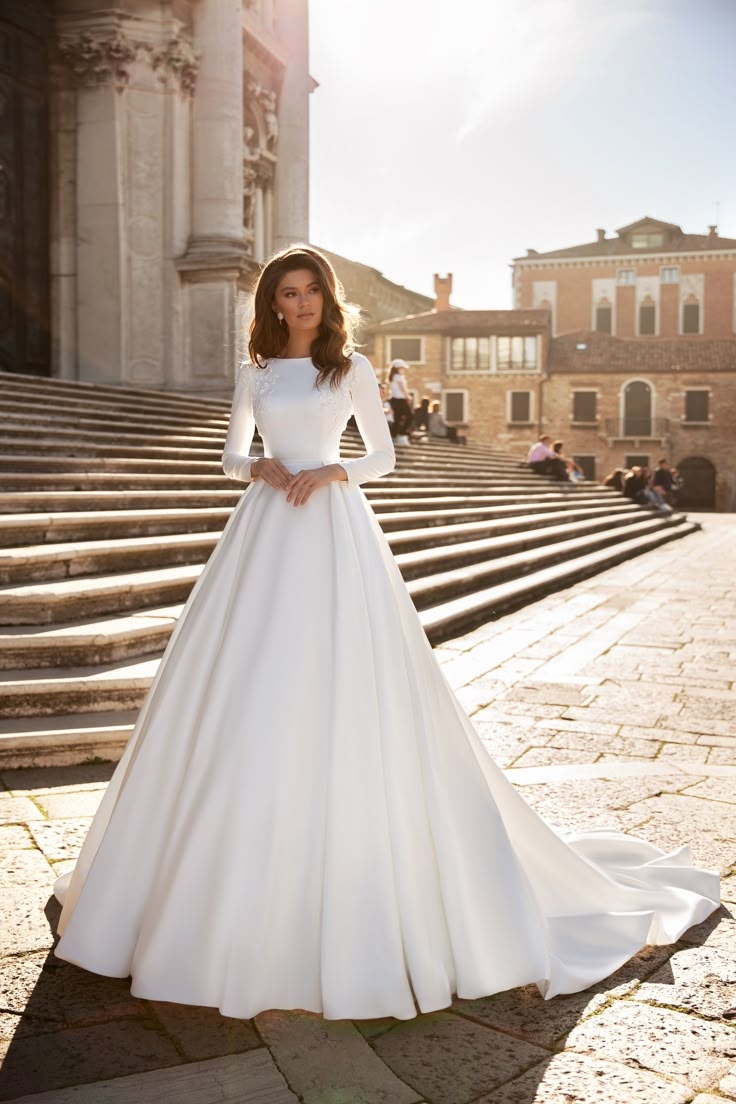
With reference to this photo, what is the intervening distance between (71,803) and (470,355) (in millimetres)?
40713

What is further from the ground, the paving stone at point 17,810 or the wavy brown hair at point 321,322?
the wavy brown hair at point 321,322

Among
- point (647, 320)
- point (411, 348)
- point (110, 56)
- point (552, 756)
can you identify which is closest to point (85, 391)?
point (110, 56)

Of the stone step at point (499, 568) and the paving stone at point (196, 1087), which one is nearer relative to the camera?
the paving stone at point (196, 1087)

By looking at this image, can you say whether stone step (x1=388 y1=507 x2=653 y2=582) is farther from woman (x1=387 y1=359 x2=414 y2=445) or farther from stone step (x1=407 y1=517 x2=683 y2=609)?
woman (x1=387 y1=359 x2=414 y2=445)

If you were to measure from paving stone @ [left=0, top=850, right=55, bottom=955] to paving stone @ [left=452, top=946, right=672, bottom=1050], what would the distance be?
1.06 metres

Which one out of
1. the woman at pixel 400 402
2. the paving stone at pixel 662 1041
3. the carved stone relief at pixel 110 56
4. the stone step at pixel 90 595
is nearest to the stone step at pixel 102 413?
the stone step at pixel 90 595

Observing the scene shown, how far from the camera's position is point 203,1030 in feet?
7.30

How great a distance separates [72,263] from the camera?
45.4 feet

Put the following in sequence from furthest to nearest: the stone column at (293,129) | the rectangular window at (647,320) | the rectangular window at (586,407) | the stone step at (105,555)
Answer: the rectangular window at (647,320)
the rectangular window at (586,407)
the stone column at (293,129)
the stone step at (105,555)

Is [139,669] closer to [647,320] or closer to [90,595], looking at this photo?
[90,595]

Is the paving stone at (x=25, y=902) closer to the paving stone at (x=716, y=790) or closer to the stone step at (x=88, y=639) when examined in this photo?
the stone step at (x=88, y=639)

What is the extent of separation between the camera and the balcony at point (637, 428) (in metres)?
41.8

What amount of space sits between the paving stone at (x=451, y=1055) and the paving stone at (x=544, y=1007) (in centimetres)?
4

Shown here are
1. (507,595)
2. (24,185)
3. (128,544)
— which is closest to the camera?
(128,544)
